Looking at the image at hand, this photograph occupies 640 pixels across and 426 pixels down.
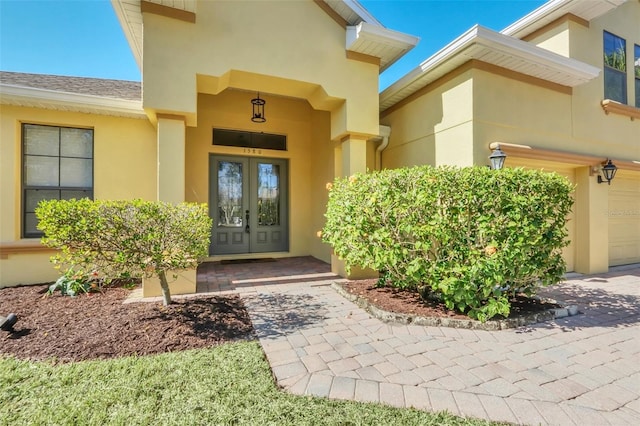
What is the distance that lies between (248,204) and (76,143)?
13.0 feet

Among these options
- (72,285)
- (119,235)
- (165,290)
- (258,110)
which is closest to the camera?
(119,235)

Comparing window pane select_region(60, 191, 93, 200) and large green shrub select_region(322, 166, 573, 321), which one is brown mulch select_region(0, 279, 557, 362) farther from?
window pane select_region(60, 191, 93, 200)

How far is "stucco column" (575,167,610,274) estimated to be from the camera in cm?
673

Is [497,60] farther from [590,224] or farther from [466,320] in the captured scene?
[466,320]

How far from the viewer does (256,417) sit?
82.7 inches

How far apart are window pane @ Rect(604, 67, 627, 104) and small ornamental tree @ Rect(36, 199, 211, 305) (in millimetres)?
9976

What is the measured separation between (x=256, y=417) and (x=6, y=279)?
20.2 feet

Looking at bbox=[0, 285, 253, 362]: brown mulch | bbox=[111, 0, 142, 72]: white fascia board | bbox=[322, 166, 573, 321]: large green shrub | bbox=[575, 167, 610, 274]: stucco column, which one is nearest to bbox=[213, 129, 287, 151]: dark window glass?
bbox=[111, 0, 142, 72]: white fascia board

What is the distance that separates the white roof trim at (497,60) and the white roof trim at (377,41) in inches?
20.3

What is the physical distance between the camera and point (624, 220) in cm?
761

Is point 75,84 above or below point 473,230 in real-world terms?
above

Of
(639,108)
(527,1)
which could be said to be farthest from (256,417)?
(639,108)

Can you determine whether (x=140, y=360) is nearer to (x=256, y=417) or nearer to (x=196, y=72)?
(x=256, y=417)

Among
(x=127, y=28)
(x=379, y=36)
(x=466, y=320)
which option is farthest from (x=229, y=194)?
(x=466, y=320)
